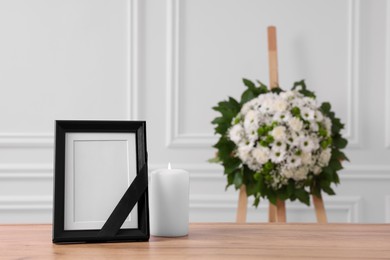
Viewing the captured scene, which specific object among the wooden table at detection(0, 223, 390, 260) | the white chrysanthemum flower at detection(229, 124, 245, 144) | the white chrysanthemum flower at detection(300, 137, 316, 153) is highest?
the white chrysanthemum flower at detection(229, 124, 245, 144)

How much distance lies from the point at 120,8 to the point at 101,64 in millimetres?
291

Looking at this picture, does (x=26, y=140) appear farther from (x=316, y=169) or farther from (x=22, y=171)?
(x=316, y=169)

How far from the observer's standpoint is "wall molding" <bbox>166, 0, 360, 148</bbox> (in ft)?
9.09

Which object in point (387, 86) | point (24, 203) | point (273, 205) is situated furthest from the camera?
point (387, 86)

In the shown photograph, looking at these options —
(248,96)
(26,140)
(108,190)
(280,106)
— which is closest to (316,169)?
(280,106)

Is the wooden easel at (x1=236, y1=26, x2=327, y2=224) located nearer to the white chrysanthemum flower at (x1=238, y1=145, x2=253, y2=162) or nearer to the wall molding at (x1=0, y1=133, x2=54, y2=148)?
the white chrysanthemum flower at (x1=238, y1=145, x2=253, y2=162)

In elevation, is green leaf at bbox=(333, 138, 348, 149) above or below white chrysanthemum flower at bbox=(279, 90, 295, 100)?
below

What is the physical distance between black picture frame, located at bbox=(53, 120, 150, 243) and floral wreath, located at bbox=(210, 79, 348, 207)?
108 centimetres

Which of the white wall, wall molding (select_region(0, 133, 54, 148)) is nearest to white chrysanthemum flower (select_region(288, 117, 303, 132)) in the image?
the white wall

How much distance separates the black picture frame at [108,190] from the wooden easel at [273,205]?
1.26m

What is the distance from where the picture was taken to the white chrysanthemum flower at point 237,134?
2.15 meters

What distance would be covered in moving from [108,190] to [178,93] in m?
1.75

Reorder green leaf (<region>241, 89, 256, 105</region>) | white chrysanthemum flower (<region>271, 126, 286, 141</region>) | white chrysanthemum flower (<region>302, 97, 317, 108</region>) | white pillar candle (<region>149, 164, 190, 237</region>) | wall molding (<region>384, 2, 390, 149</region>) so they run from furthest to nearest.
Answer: wall molding (<region>384, 2, 390, 149</region>)
green leaf (<region>241, 89, 256, 105</region>)
white chrysanthemum flower (<region>302, 97, 317, 108</region>)
white chrysanthemum flower (<region>271, 126, 286, 141</region>)
white pillar candle (<region>149, 164, 190, 237</region>)

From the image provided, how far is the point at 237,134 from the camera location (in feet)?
7.05
